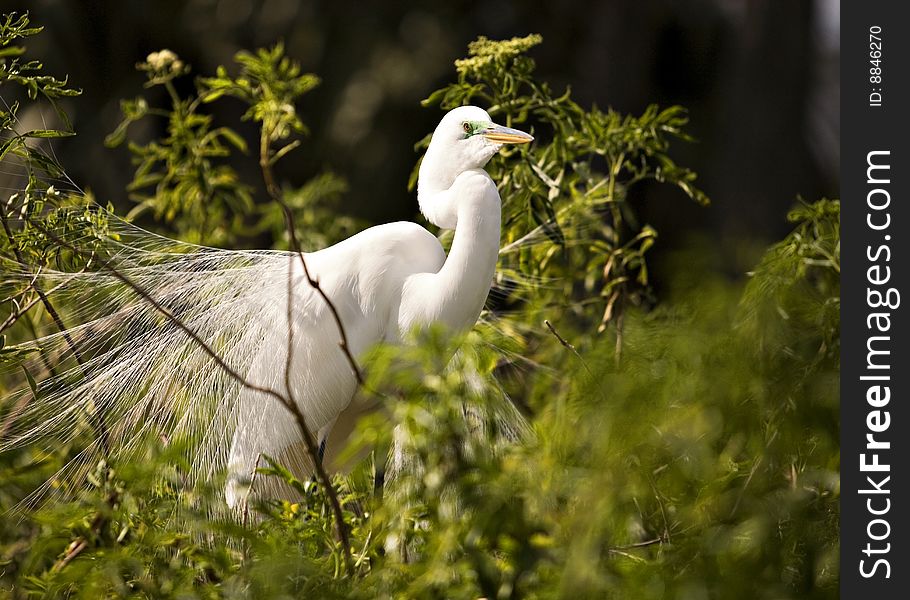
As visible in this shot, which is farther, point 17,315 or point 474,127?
point 474,127

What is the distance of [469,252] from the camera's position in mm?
1775

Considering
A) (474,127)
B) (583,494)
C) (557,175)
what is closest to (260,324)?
(474,127)

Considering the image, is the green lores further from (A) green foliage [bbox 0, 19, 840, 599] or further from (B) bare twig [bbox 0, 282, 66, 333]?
(B) bare twig [bbox 0, 282, 66, 333]

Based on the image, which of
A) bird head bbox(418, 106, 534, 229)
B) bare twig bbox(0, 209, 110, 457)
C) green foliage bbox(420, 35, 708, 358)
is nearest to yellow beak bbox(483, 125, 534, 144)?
bird head bbox(418, 106, 534, 229)

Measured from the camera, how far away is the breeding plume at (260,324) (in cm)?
179

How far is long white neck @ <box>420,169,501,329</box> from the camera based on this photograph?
1773 millimetres

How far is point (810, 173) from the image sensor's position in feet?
22.7

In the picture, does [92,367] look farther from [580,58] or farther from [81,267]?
[580,58]

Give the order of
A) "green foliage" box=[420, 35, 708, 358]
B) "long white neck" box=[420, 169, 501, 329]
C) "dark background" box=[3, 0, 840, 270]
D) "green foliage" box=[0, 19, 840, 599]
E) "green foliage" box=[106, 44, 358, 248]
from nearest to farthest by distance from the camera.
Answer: "green foliage" box=[0, 19, 840, 599] → "long white neck" box=[420, 169, 501, 329] → "green foliage" box=[420, 35, 708, 358] → "green foliage" box=[106, 44, 358, 248] → "dark background" box=[3, 0, 840, 270]

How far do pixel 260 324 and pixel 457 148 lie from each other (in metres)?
0.46

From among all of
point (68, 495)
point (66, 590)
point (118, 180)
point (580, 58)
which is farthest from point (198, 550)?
point (580, 58)

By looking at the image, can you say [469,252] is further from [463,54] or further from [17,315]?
[463,54]

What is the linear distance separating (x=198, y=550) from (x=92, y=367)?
895 millimetres

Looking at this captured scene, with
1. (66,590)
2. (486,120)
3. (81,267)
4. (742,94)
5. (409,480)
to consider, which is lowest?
(66,590)
